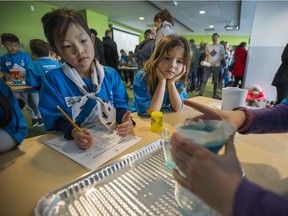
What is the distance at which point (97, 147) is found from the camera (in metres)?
0.57

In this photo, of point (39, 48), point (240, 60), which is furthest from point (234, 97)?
point (240, 60)

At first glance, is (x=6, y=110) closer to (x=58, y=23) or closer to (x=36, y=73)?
(x=58, y=23)

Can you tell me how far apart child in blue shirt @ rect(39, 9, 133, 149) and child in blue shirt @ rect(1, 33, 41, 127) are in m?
1.89

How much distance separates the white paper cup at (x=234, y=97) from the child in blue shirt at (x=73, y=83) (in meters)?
0.42

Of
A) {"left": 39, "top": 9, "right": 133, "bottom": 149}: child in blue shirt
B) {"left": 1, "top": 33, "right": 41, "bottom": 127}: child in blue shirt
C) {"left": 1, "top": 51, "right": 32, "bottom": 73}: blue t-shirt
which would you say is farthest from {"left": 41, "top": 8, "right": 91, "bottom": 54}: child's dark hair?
{"left": 1, "top": 51, "right": 32, "bottom": 73}: blue t-shirt

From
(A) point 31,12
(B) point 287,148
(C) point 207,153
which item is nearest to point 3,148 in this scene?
(C) point 207,153

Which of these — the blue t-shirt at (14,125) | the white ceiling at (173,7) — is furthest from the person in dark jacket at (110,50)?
the blue t-shirt at (14,125)

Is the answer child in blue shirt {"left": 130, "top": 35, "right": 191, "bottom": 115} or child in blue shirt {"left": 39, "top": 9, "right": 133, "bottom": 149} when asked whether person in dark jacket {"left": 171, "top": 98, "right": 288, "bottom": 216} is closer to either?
child in blue shirt {"left": 39, "top": 9, "right": 133, "bottom": 149}

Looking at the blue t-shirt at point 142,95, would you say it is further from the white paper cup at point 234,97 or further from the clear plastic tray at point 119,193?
the clear plastic tray at point 119,193

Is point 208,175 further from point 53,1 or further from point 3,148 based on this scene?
point 53,1

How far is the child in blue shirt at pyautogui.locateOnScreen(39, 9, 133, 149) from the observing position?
2.43 ft

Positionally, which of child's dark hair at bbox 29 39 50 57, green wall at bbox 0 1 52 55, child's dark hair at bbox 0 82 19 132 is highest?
green wall at bbox 0 1 52 55

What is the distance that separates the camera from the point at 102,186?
1.35ft

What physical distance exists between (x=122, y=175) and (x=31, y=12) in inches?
201
